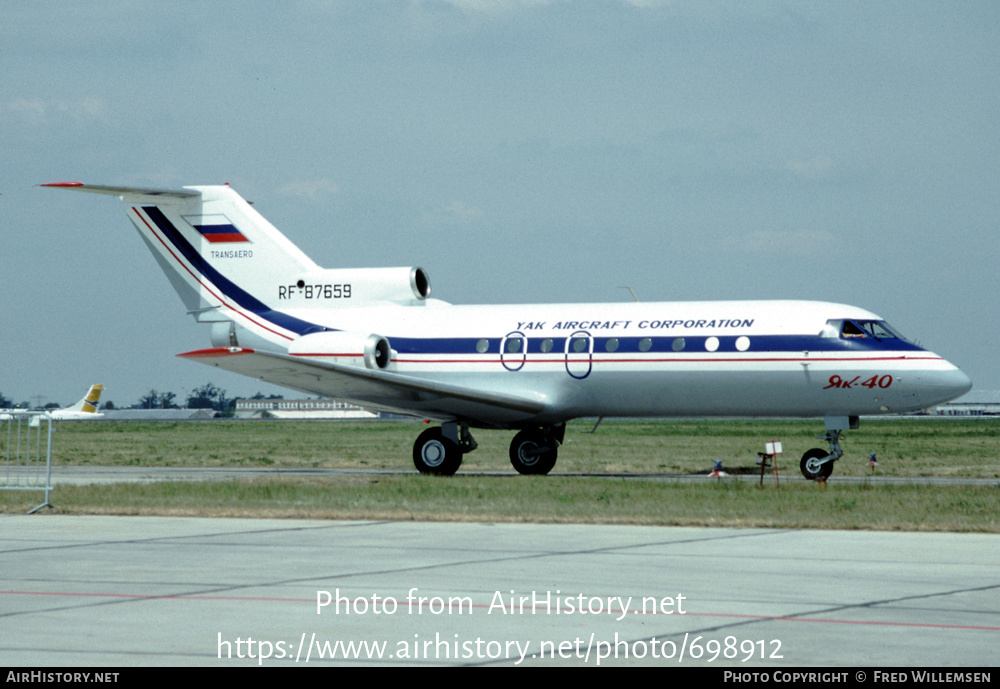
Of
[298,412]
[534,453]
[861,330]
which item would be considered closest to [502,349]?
[534,453]

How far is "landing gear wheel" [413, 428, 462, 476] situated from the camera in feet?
90.4

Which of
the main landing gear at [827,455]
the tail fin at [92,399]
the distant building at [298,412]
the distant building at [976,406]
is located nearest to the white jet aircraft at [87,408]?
the tail fin at [92,399]

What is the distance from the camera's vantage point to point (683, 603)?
1020 centimetres

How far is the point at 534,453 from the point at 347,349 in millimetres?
4782

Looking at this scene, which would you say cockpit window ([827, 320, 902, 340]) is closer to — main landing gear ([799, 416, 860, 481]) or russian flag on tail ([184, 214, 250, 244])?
main landing gear ([799, 416, 860, 481])

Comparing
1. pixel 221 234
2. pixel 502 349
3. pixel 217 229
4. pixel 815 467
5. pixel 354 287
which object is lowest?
pixel 815 467

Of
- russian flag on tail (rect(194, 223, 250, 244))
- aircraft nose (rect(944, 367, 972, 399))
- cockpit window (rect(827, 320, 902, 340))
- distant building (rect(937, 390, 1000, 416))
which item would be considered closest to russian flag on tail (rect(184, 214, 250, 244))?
russian flag on tail (rect(194, 223, 250, 244))

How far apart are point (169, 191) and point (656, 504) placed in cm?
1628

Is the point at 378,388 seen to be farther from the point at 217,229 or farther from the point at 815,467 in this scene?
the point at 815,467

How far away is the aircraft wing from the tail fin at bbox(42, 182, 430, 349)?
2.44 metres

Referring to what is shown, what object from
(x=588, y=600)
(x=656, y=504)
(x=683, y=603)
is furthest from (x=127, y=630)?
(x=656, y=504)

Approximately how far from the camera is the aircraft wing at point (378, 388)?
26.0 m

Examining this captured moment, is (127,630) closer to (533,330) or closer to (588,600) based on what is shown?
(588,600)

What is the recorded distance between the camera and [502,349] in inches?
1079
